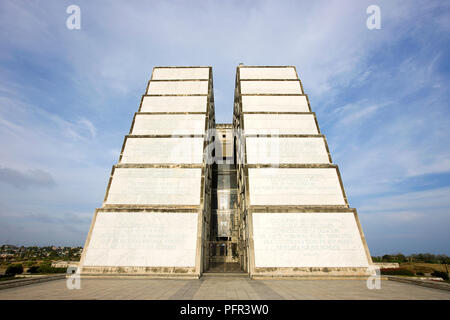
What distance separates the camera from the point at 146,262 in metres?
15.9

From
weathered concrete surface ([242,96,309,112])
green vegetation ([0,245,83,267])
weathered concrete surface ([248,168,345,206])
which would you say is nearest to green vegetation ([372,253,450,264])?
weathered concrete surface ([248,168,345,206])

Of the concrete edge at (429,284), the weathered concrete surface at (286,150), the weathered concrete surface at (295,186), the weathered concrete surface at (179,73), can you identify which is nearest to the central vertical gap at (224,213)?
the weathered concrete surface at (295,186)

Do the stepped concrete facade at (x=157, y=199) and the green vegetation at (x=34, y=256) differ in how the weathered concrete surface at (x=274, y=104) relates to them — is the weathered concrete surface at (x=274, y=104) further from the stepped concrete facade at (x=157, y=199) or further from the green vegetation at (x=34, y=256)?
the green vegetation at (x=34, y=256)

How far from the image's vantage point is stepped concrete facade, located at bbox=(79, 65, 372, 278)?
16.0m

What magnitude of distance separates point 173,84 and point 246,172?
61.9 ft

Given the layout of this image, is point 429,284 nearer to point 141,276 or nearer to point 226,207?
point 141,276

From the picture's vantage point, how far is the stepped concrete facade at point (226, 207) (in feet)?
52.5

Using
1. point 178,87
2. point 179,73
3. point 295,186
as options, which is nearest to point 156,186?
point 295,186

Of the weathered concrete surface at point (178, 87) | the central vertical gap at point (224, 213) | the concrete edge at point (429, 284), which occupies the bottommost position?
the concrete edge at point (429, 284)

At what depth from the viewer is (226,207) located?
30281 mm

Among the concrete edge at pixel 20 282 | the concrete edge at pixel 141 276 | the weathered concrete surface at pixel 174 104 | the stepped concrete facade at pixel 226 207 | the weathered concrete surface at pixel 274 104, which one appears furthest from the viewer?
the weathered concrete surface at pixel 274 104

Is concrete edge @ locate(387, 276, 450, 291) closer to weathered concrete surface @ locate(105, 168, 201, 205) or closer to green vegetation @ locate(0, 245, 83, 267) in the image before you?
weathered concrete surface @ locate(105, 168, 201, 205)
